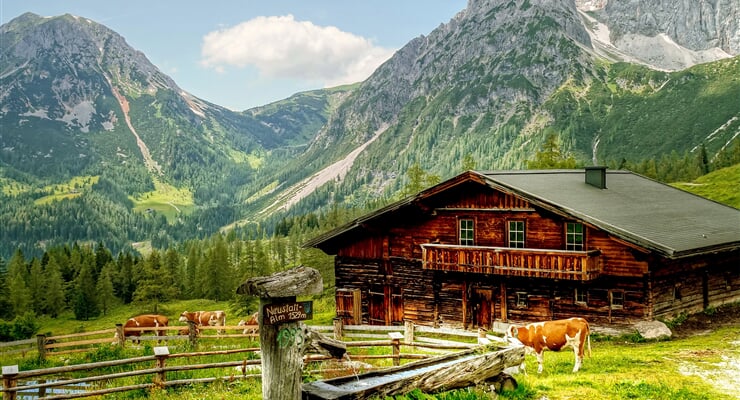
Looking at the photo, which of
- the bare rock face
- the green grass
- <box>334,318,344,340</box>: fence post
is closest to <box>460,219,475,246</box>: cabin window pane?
the bare rock face

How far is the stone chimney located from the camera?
3853cm

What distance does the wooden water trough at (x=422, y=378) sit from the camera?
980 cm

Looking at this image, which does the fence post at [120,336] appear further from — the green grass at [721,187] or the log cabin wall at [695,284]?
the green grass at [721,187]

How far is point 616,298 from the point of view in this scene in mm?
30516

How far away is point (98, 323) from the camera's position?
80062mm

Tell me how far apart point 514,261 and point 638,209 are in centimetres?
926

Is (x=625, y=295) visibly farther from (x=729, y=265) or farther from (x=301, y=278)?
(x=301, y=278)

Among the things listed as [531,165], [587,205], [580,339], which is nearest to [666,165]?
[531,165]

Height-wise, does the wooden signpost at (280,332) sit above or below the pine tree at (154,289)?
above

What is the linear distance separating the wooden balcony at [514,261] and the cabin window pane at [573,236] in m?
1.41

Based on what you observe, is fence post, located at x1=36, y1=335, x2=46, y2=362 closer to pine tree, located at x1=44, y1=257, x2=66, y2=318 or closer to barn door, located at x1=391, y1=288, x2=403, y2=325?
barn door, located at x1=391, y1=288, x2=403, y2=325

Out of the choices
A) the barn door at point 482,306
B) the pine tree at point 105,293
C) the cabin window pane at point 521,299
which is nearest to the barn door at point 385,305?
the barn door at point 482,306

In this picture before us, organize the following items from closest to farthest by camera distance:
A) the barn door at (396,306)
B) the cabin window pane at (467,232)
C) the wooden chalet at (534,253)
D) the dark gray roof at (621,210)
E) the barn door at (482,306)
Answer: the dark gray roof at (621,210), the wooden chalet at (534,253), the barn door at (482,306), the cabin window pane at (467,232), the barn door at (396,306)

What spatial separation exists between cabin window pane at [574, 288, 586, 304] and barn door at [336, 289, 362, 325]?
48.5 feet
